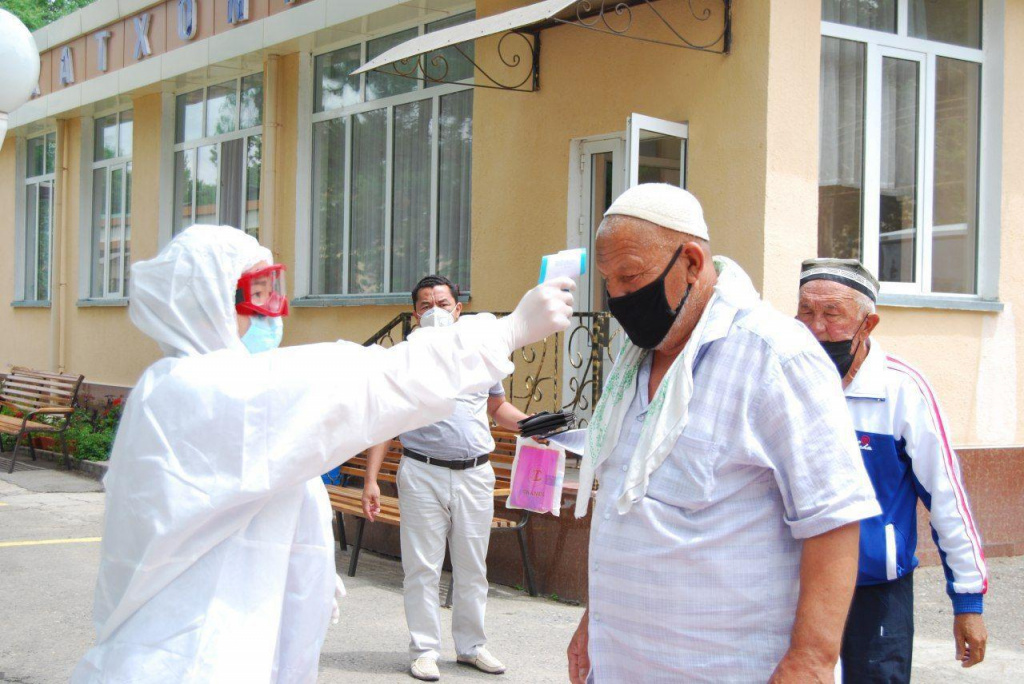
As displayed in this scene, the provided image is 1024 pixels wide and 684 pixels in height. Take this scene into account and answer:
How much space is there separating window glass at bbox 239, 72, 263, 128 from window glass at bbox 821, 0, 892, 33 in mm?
6919

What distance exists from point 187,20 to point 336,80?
89.5 inches

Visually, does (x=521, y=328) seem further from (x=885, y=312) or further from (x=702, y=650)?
(x=885, y=312)

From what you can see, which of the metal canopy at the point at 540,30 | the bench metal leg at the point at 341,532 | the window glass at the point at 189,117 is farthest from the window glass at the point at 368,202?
the window glass at the point at 189,117

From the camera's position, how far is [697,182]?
7480 mm

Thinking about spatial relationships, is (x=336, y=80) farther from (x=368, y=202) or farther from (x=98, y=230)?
(x=98, y=230)

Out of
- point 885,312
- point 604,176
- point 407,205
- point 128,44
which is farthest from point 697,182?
point 128,44

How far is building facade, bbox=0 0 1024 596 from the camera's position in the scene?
7.27 meters

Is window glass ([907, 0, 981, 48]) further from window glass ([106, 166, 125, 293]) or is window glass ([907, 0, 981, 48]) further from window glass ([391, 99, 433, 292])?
window glass ([106, 166, 125, 293])

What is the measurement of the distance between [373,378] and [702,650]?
2.93 ft

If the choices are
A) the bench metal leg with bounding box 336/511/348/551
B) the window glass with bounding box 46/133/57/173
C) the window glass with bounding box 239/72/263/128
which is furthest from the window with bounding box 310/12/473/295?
the window glass with bounding box 46/133/57/173

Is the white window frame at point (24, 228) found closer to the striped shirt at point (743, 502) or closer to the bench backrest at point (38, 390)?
the bench backrest at point (38, 390)

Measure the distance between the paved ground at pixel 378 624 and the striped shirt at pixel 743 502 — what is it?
3266 millimetres

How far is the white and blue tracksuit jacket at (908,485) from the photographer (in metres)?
3.12

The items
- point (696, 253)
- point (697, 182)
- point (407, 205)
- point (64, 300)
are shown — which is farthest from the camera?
point (64, 300)
